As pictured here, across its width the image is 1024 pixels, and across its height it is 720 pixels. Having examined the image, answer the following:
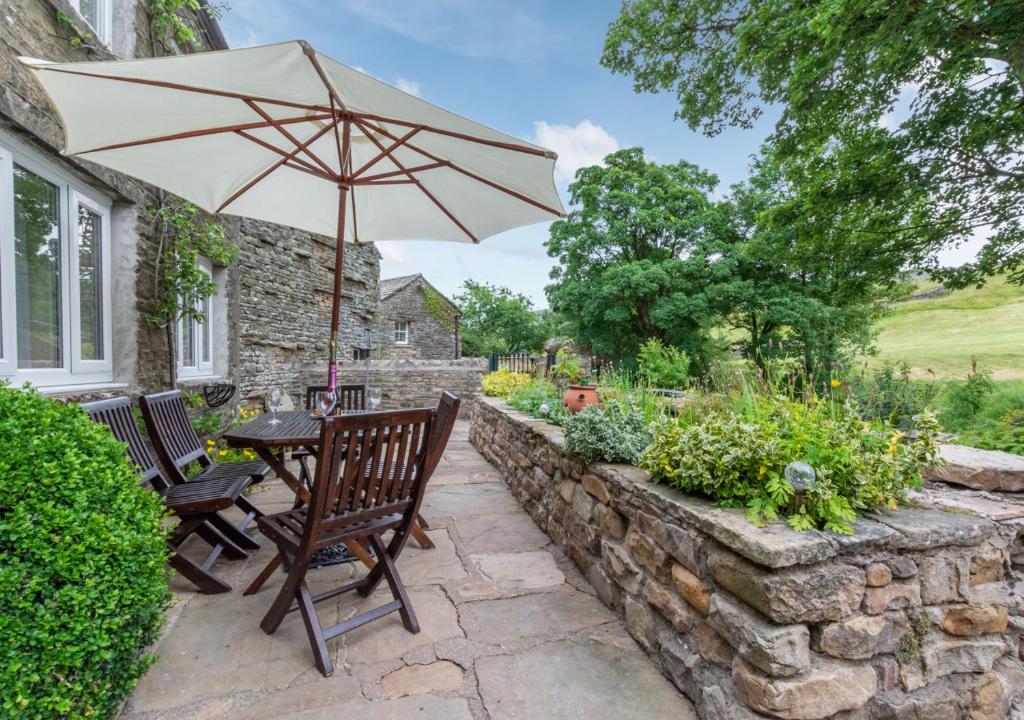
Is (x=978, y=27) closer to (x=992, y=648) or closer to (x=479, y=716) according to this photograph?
(x=992, y=648)

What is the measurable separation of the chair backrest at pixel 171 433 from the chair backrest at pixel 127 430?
66 mm

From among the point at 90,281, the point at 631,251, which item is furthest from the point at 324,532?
the point at 631,251

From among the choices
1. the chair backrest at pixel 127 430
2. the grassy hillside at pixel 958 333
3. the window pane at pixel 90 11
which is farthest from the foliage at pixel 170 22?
the grassy hillside at pixel 958 333

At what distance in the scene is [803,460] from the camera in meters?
1.61

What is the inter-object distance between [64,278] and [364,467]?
2753 mm

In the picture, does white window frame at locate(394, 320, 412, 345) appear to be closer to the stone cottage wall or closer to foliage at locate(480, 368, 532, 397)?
the stone cottage wall

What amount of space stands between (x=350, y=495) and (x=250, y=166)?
2.30m

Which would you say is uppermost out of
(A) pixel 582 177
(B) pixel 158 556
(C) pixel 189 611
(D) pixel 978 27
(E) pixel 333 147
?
(A) pixel 582 177

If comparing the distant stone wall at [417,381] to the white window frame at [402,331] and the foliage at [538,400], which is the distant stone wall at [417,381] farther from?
the white window frame at [402,331]

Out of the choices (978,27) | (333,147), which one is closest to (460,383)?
(333,147)

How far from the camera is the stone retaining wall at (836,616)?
51.1 inches

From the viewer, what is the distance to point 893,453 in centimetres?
168

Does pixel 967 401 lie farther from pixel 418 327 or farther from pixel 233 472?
pixel 418 327

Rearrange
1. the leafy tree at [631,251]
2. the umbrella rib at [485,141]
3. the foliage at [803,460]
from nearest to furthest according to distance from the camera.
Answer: the foliage at [803,460], the umbrella rib at [485,141], the leafy tree at [631,251]
